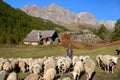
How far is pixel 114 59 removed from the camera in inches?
1255

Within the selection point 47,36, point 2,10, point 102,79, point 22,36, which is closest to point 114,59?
point 102,79

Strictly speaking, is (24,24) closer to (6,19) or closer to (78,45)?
(6,19)

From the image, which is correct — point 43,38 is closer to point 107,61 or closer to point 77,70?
point 107,61

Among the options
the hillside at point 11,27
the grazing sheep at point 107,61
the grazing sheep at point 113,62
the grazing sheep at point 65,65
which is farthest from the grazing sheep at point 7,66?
the hillside at point 11,27

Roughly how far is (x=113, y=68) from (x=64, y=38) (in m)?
52.3

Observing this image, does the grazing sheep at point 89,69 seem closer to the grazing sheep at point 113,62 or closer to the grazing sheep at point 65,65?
the grazing sheep at point 65,65

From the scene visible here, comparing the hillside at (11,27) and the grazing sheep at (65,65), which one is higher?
the hillside at (11,27)

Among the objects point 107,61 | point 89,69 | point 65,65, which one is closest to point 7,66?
point 65,65

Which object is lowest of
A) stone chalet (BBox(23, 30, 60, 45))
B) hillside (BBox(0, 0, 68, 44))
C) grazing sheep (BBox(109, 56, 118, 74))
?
grazing sheep (BBox(109, 56, 118, 74))

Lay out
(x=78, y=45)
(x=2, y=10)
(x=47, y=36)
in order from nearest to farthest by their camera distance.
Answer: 1. (x=78, y=45)
2. (x=47, y=36)
3. (x=2, y=10)

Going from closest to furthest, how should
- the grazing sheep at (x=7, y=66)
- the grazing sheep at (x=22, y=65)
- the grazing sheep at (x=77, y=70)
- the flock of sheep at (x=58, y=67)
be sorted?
the flock of sheep at (x=58, y=67) → the grazing sheep at (x=77, y=70) → the grazing sheep at (x=7, y=66) → the grazing sheep at (x=22, y=65)

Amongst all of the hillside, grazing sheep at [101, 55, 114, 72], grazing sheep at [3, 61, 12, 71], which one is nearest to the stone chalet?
the hillside

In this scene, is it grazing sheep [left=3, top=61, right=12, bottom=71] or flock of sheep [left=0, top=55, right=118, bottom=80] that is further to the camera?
grazing sheep [left=3, top=61, right=12, bottom=71]

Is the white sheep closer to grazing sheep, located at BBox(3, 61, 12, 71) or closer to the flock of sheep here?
the flock of sheep
